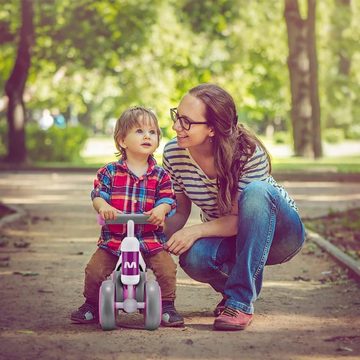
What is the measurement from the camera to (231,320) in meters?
5.87

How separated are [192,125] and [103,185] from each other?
61 centimetres

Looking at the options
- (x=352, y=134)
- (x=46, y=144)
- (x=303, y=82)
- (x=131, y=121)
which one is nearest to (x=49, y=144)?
(x=46, y=144)

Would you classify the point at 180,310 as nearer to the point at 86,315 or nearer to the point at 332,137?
the point at 86,315

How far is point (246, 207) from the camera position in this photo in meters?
5.86

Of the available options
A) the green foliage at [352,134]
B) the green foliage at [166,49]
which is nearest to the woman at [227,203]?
the green foliage at [166,49]

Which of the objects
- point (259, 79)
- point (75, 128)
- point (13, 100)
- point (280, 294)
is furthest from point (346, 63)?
point (280, 294)

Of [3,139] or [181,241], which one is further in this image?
[3,139]

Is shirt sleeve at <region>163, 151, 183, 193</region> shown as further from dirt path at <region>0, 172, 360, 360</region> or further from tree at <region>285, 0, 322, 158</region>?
tree at <region>285, 0, 322, 158</region>

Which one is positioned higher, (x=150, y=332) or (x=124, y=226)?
(x=124, y=226)

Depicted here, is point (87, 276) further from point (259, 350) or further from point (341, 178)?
point (341, 178)

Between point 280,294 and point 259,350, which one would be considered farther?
point 280,294

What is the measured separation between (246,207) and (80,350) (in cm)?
127

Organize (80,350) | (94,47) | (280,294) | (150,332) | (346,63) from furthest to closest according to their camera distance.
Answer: (346,63) < (94,47) < (280,294) < (150,332) < (80,350)

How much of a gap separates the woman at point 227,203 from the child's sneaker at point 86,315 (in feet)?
1.95
